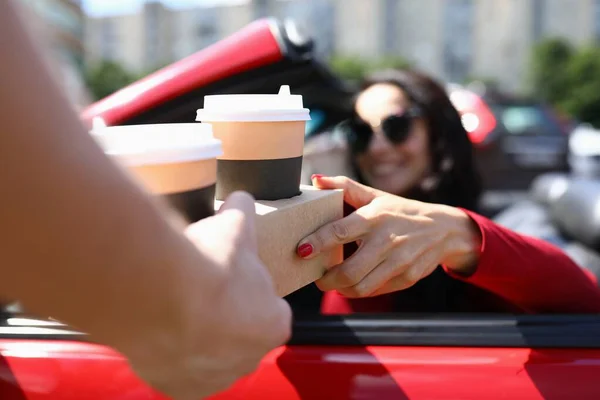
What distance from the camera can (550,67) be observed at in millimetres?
28781

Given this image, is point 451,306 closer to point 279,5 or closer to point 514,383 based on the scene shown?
point 514,383

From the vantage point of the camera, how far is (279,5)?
46.0m

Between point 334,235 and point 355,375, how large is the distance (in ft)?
1.10

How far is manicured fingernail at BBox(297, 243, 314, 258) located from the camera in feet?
3.21

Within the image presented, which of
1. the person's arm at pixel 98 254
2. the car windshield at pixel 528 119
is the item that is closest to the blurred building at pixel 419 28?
the car windshield at pixel 528 119

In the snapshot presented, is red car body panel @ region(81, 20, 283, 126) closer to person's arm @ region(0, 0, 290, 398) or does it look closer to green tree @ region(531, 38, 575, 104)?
person's arm @ region(0, 0, 290, 398)

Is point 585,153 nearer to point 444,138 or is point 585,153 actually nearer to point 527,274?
point 444,138

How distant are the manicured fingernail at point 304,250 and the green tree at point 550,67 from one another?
2905cm

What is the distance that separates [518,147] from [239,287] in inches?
312

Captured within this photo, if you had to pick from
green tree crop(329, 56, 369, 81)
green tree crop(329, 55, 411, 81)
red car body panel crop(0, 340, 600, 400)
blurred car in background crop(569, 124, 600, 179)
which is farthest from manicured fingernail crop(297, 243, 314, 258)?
green tree crop(329, 56, 369, 81)

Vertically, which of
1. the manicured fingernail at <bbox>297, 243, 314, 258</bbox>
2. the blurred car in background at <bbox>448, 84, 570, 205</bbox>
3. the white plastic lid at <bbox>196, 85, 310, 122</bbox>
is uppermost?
the white plastic lid at <bbox>196, 85, 310, 122</bbox>

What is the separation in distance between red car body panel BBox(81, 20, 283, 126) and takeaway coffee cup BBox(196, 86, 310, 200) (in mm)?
518

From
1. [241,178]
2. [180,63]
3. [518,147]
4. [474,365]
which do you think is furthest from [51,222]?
[518,147]

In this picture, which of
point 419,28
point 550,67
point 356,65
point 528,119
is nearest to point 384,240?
point 528,119
